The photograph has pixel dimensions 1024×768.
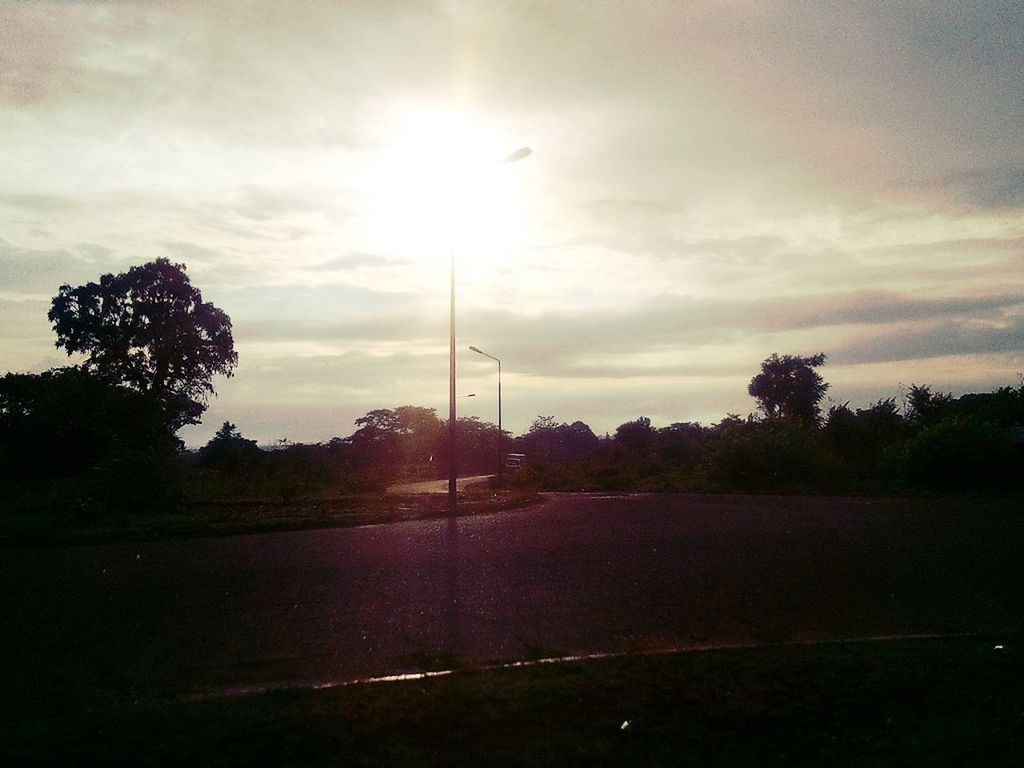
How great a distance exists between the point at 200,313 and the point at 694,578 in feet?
144

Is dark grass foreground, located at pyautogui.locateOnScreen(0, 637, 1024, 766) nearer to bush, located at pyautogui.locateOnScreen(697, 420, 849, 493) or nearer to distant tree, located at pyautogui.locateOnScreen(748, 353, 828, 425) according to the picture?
bush, located at pyautogui.locateOnScreen(697, 420, 849, 493)

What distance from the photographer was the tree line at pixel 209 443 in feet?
112

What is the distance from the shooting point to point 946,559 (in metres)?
15.0

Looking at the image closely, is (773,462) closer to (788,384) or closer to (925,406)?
(925,406)

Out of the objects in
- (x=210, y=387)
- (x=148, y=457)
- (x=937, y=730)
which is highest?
(x=210, y=387)

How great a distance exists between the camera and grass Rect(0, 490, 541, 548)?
2005cm

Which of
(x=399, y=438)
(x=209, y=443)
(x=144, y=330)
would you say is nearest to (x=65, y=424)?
(x=144, y=330)

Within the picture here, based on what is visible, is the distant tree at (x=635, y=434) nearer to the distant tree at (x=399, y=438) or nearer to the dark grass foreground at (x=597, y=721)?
the distant tree at (x=399, y=438)

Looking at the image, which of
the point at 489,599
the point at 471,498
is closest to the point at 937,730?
the point at 489,599

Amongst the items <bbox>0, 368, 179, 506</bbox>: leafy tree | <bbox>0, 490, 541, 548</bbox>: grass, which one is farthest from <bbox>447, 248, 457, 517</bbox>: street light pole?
<bbox>0, 368, 179, 506</bbox>: leafy tree

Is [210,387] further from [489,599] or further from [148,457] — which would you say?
[489,599]

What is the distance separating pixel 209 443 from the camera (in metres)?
67.0

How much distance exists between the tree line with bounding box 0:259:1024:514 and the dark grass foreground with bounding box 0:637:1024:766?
22.4m

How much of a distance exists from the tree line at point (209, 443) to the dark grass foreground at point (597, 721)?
22.4 m
